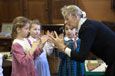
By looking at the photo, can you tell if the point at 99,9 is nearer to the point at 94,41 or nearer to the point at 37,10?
the point at 37,10

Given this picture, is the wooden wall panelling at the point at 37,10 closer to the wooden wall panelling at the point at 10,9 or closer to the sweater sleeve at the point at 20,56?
the wooden wall panelling at the point at 10,9

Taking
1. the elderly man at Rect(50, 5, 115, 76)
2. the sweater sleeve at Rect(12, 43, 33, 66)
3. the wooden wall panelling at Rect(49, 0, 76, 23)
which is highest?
the wooden wall panelling at Rect(49, 0, 76, 23)

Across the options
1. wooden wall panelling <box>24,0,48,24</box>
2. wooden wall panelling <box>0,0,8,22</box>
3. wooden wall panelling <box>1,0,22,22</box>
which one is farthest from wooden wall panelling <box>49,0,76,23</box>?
wooden wall panelling <box>0,0,8,22</box>

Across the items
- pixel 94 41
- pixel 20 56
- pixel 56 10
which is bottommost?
pixel 20 56

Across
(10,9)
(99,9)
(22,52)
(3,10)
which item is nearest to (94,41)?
(22,52)

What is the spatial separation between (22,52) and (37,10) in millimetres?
2223

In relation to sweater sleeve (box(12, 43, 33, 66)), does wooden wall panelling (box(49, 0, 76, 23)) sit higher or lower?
higher

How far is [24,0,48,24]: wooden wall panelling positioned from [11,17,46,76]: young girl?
77.1 inches

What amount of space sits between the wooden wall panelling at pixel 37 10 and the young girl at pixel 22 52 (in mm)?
1959

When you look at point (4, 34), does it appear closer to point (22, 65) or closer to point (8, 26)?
point (8, 26)

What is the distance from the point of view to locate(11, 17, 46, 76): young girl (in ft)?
5.53

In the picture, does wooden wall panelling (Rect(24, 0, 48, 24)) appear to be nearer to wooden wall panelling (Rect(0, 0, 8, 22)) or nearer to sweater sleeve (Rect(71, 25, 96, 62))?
wooden wall panelling (Rect(0, 0, 8, 22))

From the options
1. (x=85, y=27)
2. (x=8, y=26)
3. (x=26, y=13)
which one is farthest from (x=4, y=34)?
(x=85, y=27)

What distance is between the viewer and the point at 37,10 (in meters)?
3.83
